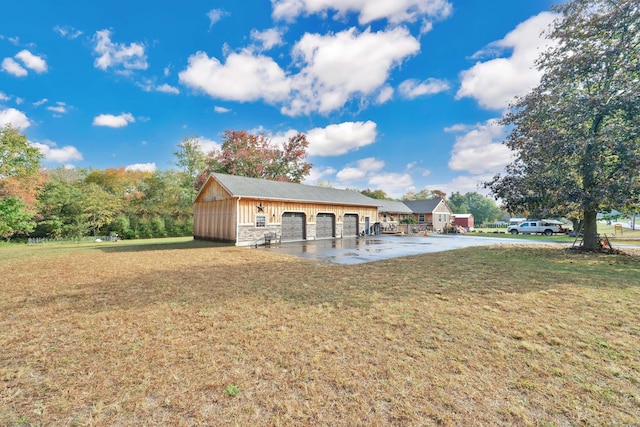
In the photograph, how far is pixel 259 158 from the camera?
31.4 metres

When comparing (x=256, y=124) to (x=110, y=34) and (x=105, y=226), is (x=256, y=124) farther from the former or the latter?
(x=105, y=226)

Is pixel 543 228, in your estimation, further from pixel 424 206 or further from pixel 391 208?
pixel 391 208

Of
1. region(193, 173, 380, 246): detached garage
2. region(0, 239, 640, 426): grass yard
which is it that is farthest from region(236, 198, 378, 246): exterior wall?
region(0, 239, 640, 426): grass yard

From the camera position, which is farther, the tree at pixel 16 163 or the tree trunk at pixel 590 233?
the tree at pixel 16 163

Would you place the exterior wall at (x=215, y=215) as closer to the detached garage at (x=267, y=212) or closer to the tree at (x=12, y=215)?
the detached garage at (x=267, y=212)

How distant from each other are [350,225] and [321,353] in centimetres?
2004

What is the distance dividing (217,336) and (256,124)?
98.4 ft

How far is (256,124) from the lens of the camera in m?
30.1

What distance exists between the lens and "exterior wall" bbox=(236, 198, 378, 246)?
52.1 ft

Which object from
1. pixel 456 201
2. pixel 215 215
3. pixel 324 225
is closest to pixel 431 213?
pixel 324 225

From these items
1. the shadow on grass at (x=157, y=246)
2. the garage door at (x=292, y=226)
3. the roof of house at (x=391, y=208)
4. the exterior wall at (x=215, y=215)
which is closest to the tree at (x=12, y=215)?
the shadow on grass at (x=157, y=246)

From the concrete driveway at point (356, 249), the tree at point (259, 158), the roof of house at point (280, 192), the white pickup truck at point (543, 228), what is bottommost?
the concrete driveway at point (356, 249)

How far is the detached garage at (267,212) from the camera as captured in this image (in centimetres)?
1603

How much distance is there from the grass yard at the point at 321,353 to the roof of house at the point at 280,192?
1066cm
